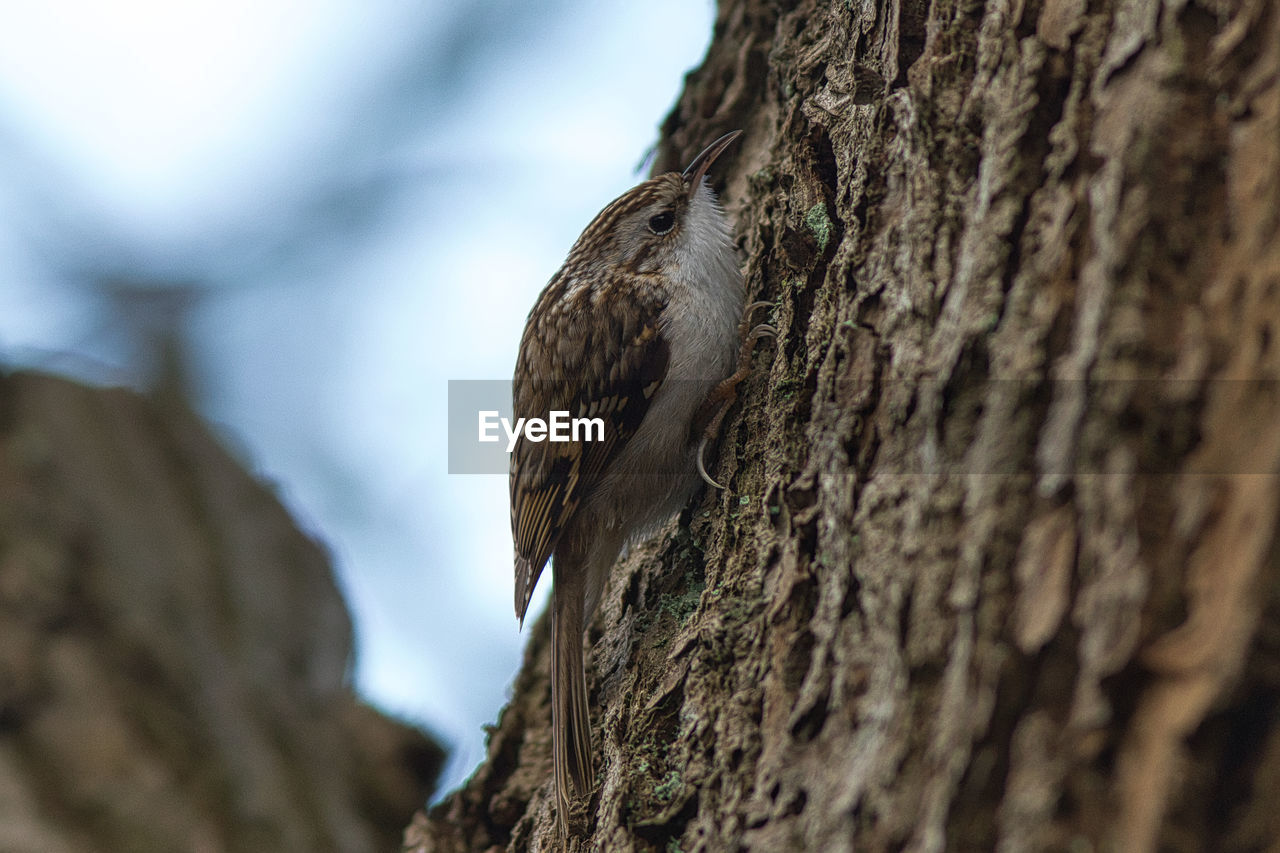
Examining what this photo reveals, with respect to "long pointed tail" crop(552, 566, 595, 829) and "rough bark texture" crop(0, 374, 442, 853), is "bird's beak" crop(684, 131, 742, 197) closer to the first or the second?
"long pointed tail" crop(552, 566, 595, 829)

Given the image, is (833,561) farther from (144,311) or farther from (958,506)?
(144,311)

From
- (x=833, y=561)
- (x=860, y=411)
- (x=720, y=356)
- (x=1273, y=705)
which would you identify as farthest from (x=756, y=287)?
(x=1273, y=705)

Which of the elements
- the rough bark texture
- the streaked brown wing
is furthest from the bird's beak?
the rough bark texture

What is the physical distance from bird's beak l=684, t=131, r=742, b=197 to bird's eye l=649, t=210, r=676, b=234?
9 cm

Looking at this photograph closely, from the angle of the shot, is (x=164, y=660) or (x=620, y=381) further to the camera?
(x=164, y=660)

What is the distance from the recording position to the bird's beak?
114 inches

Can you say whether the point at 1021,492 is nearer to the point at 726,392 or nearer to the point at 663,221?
the point at 726,392

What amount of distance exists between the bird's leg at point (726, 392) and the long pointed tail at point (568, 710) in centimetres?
48

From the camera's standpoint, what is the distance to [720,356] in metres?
2.42

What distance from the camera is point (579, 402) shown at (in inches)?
105

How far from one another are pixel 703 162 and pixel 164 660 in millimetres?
2059

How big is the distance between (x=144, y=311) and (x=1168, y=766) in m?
4.17

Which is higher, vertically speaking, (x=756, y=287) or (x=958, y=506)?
(x=756, y=287)

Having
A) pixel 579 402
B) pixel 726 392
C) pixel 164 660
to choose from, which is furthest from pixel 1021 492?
pixel 164 660
